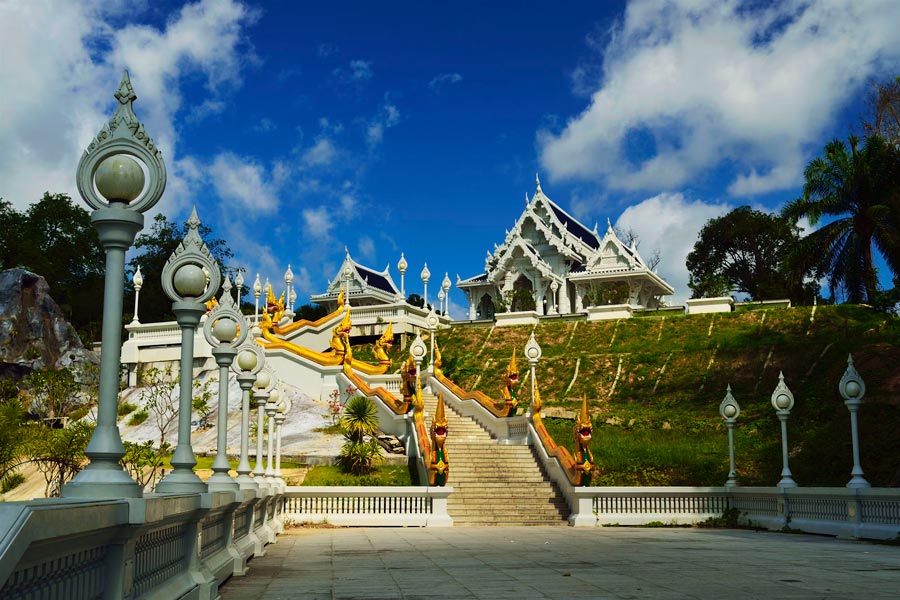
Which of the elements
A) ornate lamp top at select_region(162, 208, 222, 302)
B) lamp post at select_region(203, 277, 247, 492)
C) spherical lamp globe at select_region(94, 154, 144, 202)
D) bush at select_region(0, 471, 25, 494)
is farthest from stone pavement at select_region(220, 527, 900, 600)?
bush at select_region(0, 471, 25, 494)

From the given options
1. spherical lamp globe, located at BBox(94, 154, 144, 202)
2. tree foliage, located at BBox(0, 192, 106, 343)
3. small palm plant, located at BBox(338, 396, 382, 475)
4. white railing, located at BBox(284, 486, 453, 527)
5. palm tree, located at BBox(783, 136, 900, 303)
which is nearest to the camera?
spherical lamp globe, located at BBox(94, 154, 144, 202)

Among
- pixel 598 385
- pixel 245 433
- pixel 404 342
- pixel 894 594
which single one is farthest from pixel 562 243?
pixel 894 594

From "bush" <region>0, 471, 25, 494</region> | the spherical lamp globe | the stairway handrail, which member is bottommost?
"bush" <region>0, 471, 25, 494</region>

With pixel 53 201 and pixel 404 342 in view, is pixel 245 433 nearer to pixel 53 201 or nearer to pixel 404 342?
pixel 404 342

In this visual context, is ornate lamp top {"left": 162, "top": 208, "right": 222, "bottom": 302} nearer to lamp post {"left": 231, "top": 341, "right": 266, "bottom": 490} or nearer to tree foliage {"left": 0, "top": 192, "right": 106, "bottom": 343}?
lamp post {"left": 231, "top": 341, "right": 266, "bottom": 490}

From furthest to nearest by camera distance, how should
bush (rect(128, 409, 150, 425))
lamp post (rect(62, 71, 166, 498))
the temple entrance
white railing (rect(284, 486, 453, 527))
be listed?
the temple entrance < bush (rect(128, 409, 150, 425)) < white railing (rect(284, 486, 453, 527)) < lamp post (rect(62, 71, 166, 498))

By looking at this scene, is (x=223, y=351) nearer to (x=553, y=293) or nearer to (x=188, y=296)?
(x=188, y=296)

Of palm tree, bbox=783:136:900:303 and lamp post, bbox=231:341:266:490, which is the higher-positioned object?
palm tree, bbox=783:136:900:303

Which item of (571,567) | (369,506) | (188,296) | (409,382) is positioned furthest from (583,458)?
(188,296)

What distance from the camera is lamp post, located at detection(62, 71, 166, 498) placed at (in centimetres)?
542

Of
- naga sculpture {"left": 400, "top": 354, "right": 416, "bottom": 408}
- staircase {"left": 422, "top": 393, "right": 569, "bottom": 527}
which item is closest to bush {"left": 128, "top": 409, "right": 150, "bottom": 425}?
naga sculpture {"left": 400, "top": 354, "right": 416, "bottom": 408}

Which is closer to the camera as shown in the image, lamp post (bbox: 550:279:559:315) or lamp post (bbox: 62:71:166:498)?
lamp post (bbox: 62:71:166:498)

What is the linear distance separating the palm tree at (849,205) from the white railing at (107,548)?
28.9 m

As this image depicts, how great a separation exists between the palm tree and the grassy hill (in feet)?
7.84
